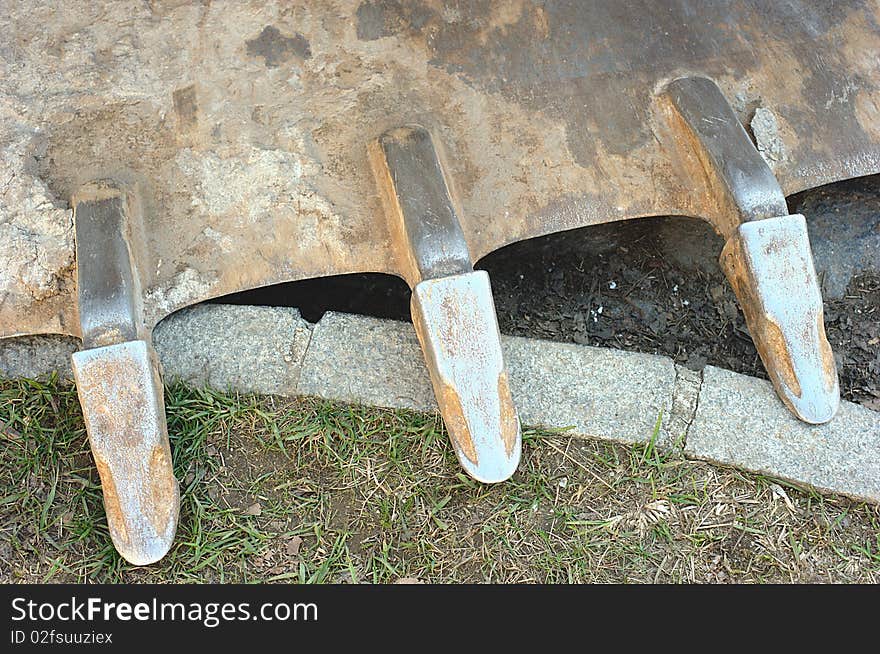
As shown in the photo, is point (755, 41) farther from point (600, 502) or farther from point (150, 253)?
point (150, 253)

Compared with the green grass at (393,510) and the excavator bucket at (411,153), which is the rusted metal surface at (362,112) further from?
the green grass at (393,510)

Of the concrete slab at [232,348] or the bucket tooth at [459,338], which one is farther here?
the concrete slab at [232,348]

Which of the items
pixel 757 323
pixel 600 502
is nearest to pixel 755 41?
pixel 757 323

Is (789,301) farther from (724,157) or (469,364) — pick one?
(469,364)

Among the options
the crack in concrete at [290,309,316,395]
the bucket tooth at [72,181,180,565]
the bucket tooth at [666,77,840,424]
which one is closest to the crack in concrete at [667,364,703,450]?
the bucket tooth at [666,77,840,424]

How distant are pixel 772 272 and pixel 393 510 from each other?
112 centimetres

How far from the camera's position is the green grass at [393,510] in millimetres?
2145

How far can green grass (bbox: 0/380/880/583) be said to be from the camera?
7.04 feet

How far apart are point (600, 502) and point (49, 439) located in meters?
1.44

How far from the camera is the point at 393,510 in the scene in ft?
7.23

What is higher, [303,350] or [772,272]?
[772,272]

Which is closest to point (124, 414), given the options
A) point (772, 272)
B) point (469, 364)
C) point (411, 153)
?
point (469, 364)

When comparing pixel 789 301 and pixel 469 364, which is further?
pixel 789 301

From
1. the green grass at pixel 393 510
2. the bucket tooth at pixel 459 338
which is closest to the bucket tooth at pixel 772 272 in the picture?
the green grass at pixel 393 510
